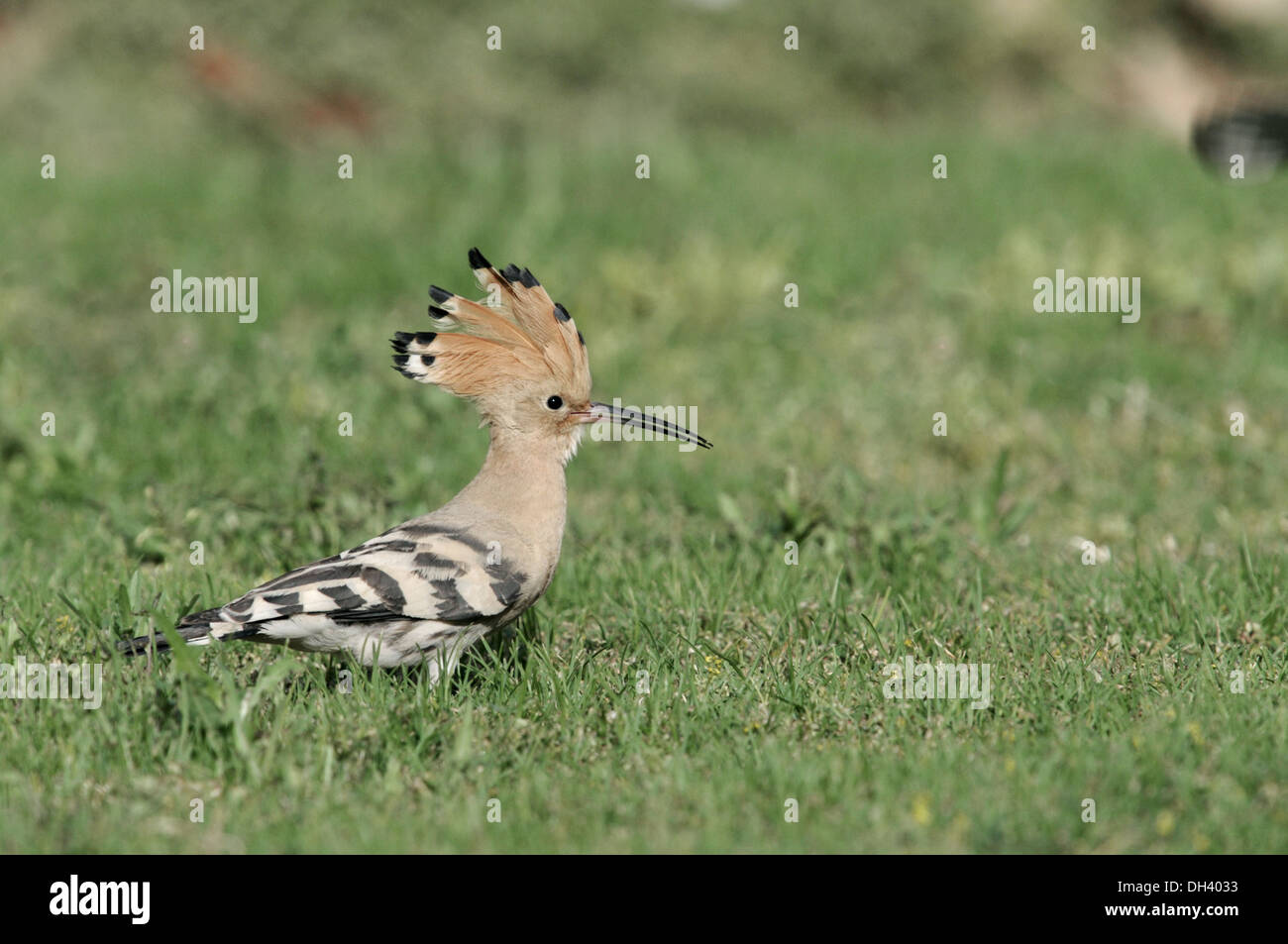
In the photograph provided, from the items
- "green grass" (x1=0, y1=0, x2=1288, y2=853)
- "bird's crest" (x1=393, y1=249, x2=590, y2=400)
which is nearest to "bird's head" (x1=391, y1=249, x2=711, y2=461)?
"bird's crest" (x1=393, y1=249, x2=590, y2=400)

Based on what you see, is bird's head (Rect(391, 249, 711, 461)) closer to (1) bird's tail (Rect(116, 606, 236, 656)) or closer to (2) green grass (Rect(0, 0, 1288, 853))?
(2) green grass (Rect(0, 0, 1288, 853))

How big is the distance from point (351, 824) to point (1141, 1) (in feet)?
51.5

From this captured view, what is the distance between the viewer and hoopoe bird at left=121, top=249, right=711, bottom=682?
13.1 feet

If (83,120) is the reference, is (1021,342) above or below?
below

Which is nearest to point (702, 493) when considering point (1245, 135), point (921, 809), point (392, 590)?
point (392, 590)

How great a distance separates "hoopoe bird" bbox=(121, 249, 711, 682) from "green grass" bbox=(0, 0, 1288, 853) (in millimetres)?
140

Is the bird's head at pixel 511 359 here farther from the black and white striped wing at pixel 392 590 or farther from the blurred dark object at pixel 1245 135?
the blurred dark object at pixel 1245 135

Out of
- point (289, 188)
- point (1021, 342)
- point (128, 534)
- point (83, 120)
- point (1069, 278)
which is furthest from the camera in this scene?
point (83, 120)

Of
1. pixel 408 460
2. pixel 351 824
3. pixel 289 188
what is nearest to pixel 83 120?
pixel 289 188

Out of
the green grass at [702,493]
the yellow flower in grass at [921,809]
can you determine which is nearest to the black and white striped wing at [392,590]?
the green grass at [702,493]

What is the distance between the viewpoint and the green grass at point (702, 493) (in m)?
3.54

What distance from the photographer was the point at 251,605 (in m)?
3.95
